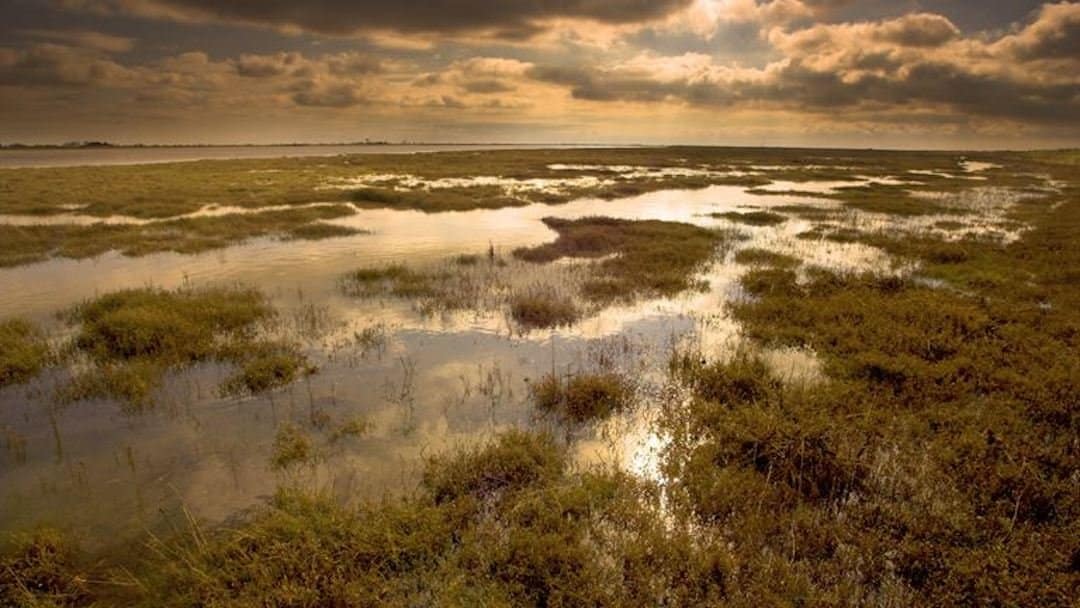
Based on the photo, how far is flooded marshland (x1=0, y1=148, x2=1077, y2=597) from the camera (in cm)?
909

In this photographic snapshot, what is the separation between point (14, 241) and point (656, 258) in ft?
105

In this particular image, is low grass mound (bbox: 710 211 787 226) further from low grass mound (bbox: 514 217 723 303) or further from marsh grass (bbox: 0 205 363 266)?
marsh grass (bbox: 0 205 363 266)

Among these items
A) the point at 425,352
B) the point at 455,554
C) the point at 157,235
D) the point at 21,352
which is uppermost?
the point at 157,235

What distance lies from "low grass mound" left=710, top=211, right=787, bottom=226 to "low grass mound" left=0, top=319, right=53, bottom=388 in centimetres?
3443

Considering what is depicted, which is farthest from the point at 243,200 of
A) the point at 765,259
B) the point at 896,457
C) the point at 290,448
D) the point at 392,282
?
the point at 896,457

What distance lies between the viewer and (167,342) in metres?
14.1

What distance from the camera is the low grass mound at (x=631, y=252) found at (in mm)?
20219

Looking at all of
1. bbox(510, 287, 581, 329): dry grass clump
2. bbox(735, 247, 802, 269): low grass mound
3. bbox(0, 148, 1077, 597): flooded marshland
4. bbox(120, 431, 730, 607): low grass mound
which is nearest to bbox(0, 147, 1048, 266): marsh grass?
bbox(0, 148, 1077, 597): flooded marshland

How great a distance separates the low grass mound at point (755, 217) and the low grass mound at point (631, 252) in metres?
5.41

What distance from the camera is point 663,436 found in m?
10.3

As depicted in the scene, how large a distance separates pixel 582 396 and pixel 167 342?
440 inches

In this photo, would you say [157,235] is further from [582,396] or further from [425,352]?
[582,396]

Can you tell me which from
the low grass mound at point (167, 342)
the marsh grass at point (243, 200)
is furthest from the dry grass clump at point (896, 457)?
the marsh grass at point (243, 200)

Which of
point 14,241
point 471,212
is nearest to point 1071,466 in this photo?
point 471,212
